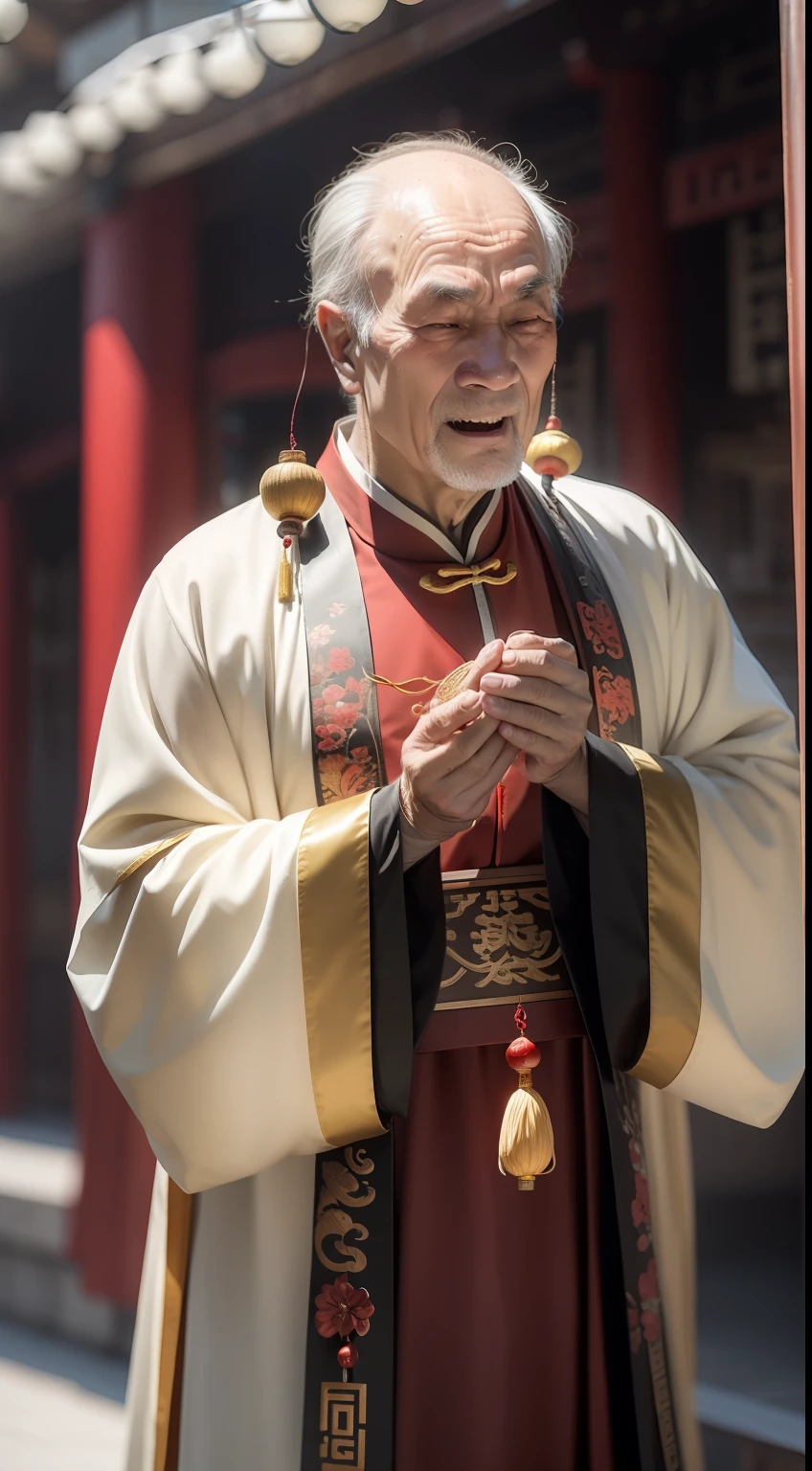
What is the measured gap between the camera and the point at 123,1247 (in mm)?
3748

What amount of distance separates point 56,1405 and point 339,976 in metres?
2.39

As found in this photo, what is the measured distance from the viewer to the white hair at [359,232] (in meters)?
1.79

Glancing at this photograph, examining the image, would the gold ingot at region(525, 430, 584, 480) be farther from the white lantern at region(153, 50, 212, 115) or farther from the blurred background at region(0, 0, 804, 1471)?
the white lantern at region(153, 50, 212, 115)

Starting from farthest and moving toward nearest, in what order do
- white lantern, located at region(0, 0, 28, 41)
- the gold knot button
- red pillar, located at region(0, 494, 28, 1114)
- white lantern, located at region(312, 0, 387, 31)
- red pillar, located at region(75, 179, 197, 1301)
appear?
red pillar, located at region(0, 494, 28, 1114) → red pillar, located at region(75, 179, 197, 1301) → white lantern, located at region(312, 0, 387, 31) → white lantern, located at region(0, 0, 28, 41) → the gold knot button

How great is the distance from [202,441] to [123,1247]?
2205 mm

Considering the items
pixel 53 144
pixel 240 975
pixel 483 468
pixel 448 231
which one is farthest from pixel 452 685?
pixel 53 144

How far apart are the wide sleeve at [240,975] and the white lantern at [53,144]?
2.52 meters

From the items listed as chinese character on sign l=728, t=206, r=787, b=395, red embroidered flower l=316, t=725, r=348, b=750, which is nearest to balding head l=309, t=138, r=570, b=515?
red embroidered flower l=316, t=725, r=348, b=750

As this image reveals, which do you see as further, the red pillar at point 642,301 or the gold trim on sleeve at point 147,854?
the red pillar at point 642,301

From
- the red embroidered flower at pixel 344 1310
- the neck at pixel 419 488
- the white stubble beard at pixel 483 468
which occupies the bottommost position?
the red embroidered flower at pixel 344 1310

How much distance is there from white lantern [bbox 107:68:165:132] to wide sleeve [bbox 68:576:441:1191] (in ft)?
7.62

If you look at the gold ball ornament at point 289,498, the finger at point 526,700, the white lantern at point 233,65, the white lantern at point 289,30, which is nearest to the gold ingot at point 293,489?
the gold ball ornament at point 289,498

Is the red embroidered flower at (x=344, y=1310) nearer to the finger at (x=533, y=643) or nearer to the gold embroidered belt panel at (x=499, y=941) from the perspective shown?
→ the gold embroidered belt panel at (x=499, y=941)

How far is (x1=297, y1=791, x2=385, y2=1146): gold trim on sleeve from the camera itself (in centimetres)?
157
